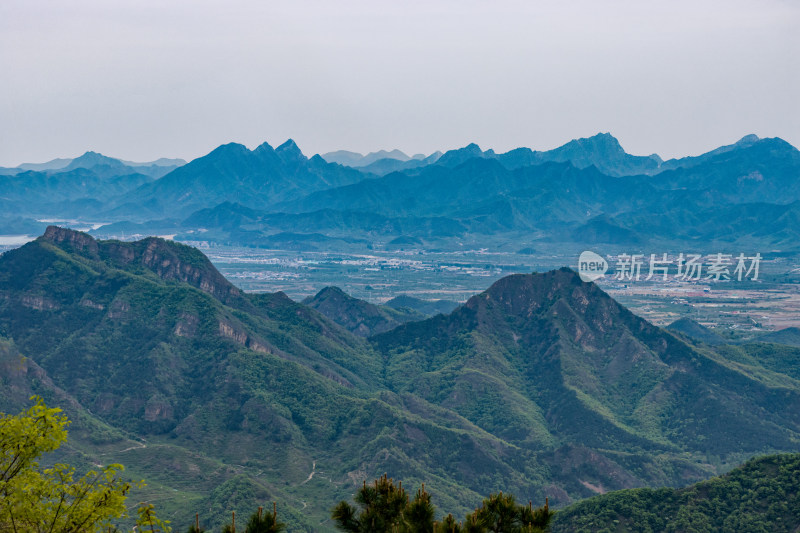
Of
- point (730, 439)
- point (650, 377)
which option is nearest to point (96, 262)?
point (650, 377)

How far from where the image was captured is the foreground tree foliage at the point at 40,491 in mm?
27250

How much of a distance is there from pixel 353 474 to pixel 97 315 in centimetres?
6634

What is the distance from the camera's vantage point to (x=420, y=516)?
91.3ft

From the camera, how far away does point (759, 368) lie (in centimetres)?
16400

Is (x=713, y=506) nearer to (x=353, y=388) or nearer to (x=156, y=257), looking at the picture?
Result: (x=353, y=388)

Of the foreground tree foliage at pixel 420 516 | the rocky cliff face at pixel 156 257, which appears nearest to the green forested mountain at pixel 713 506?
the foreground tree foliage at pixel 420 516

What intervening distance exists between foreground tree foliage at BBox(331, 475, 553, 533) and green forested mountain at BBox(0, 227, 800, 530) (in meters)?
63.5

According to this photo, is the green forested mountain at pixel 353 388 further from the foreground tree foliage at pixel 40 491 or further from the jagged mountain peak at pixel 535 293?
the foreground tree foliage at pixel 40 491

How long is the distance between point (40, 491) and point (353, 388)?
12636 cm

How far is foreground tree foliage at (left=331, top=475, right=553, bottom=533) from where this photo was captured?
27531 mm

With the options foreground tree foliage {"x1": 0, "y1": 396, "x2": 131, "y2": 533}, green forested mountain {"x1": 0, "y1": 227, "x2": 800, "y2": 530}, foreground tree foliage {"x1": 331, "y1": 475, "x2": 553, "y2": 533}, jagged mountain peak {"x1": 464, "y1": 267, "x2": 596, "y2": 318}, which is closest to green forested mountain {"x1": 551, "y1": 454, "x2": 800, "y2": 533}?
green forested mountain {"x1": 0, "y1": 227, "x2": 800, "y2": 530}

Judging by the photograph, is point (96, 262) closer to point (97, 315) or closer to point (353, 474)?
point (97, 315)

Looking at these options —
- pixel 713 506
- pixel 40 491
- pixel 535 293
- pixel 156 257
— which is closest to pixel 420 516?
pixel 40 491

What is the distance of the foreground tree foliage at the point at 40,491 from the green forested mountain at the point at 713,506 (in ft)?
197
